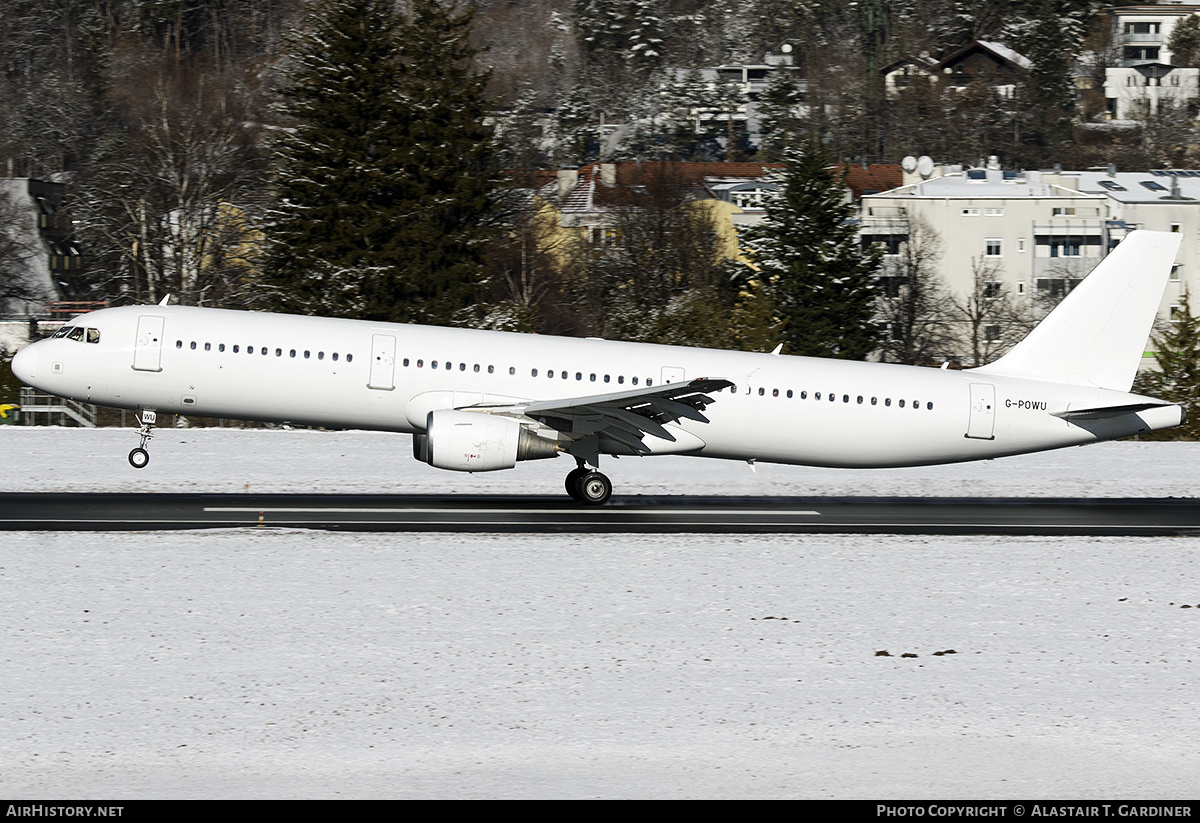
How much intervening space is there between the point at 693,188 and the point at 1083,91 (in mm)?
99957

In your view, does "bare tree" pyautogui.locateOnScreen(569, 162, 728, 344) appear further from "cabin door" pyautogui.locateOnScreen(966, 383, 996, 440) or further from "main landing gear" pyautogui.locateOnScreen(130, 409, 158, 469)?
"main landing gear" pyautogui.locateOnScreen(130, 409, 158, 469)

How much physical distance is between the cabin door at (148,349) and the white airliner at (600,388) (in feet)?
0.09

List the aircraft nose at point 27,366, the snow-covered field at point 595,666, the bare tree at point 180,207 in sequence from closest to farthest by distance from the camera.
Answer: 1. the snow-covered field at point 595,666
2. the aircraft nose at point 27,366
3. the bare tree at point 180,207

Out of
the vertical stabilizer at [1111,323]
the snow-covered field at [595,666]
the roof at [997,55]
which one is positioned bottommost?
the snow-covered field at [595,666]

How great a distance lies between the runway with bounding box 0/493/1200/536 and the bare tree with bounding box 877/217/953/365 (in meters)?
49.6

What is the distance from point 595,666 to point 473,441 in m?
10.8

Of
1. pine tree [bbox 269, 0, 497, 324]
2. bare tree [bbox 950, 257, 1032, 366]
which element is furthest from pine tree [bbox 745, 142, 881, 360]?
pine tree [bbox 269, 0, 497, 324]

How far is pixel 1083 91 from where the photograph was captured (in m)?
187

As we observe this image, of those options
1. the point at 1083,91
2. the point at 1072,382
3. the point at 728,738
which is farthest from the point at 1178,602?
the point at 1083,91

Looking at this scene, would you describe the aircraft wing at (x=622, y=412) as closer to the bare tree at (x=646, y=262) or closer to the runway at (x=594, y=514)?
the runway at (x=594, y=514)

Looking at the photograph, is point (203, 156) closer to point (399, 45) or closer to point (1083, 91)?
point (399, 45)

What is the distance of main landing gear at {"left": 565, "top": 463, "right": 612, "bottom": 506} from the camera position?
27719 millimetres

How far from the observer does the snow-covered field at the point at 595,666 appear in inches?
463

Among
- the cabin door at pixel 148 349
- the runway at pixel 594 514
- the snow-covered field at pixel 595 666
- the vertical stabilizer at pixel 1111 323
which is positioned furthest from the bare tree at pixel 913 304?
the snow-covered field at pixel 595 666
